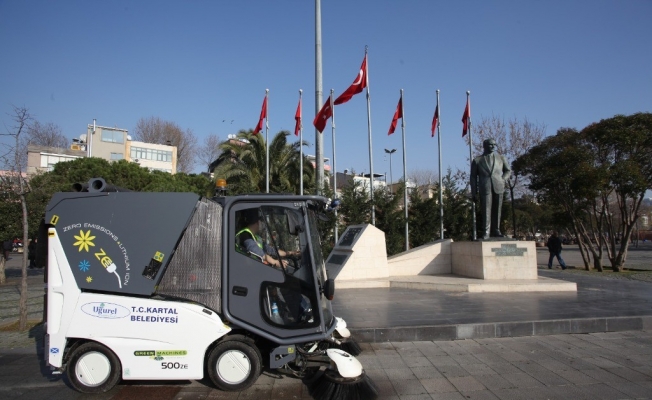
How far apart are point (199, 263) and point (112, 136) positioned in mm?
58835

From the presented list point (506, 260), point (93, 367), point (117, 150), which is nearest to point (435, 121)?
point (506, 260)

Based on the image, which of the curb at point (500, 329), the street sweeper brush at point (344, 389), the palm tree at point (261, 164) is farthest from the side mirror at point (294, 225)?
the palm tree at point (261, 164)

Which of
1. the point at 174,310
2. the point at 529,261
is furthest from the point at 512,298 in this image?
the point at 174,310

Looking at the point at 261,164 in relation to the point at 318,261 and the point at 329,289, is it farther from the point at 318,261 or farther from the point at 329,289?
the point at 329,289

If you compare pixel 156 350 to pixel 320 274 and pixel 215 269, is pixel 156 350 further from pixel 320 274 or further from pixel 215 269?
pixel 320 274

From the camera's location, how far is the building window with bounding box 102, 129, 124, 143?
2228 inches

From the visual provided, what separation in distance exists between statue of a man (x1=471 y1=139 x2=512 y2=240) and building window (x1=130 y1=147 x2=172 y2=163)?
47.4 m

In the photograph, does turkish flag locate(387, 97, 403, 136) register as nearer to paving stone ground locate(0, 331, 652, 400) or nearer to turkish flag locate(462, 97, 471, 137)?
turkish flag locate(462, 97, 471, 137)

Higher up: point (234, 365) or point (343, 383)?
point (234, 365)

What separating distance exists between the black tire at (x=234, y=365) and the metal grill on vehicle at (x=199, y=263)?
45 centimetres

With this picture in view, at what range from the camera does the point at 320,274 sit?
5.07m

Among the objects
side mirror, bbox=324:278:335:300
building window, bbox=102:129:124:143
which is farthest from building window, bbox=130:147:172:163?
side mirror, bbox=324:278:335:300

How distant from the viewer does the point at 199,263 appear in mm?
4770

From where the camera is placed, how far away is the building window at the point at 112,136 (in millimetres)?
56594
